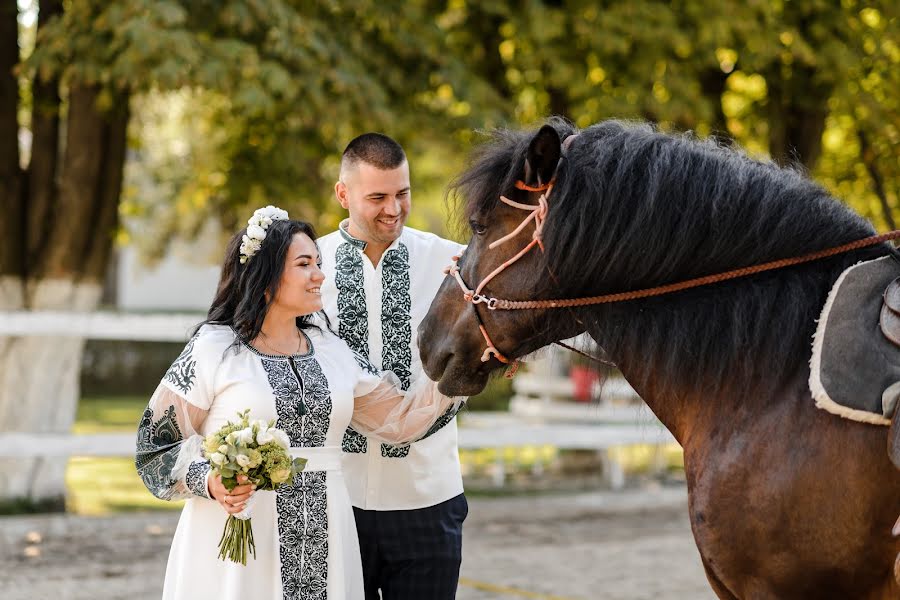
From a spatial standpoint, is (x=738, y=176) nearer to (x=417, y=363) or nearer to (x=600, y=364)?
(x=600, y=364)

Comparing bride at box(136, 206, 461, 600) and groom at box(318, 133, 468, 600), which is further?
groom at box(318, 133, 468, 600)

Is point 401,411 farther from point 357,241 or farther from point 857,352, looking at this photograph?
point 857,352

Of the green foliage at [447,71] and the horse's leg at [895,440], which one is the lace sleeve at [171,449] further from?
the green foliage at [447,71]

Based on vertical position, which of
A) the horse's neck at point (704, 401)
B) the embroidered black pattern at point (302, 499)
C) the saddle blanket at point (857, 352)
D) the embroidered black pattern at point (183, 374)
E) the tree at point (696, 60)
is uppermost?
the tree at point (696, 60)

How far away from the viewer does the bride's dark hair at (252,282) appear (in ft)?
11.3

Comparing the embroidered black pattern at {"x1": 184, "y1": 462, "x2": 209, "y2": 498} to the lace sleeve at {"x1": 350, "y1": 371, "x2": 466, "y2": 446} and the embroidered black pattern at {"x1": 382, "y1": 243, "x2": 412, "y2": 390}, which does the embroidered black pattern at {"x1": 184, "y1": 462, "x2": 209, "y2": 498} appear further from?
the embroidered black pattern at {"x1": 382, "y1": 243, "x2": 412, "y2": 390}

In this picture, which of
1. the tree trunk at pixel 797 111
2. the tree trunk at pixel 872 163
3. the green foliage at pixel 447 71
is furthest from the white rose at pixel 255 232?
the tree trunk at pixel 872 163

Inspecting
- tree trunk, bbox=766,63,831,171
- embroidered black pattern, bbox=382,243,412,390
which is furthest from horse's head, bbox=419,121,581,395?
tree trunk, bbox=766,63,831,171

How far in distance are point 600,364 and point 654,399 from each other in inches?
11.2

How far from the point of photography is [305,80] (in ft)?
25.2

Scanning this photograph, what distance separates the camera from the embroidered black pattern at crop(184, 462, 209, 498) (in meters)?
3.12

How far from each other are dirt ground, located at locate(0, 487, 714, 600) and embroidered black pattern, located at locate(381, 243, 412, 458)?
313 centimetres

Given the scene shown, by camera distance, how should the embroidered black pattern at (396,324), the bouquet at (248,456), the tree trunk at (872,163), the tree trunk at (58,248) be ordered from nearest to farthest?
the bouquet at (248,456) < the embroidered black pattern at (396,324) < the tree trunk at (58,248) < the tree trunk at (872,163)

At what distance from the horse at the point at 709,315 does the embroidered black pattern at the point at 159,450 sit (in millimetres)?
868
